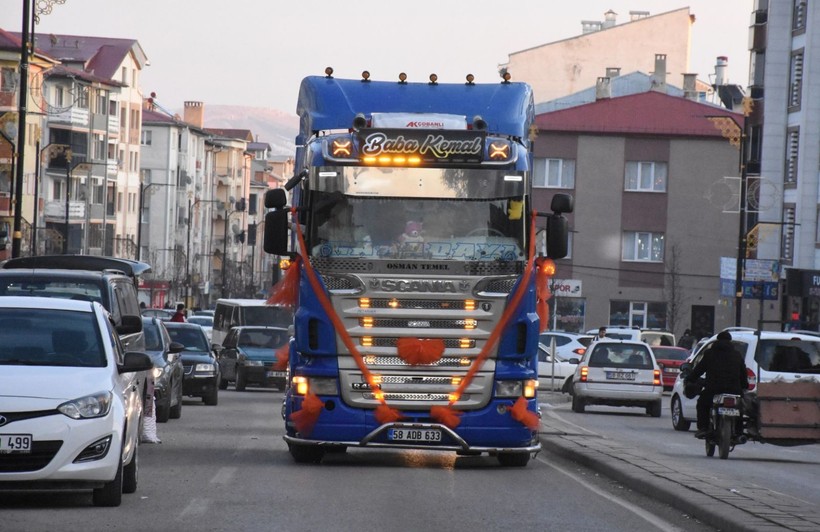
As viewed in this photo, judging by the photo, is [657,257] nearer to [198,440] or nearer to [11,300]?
[198,440]

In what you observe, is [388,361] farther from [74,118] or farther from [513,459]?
[74,118]

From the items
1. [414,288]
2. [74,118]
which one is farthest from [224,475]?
[74,118]

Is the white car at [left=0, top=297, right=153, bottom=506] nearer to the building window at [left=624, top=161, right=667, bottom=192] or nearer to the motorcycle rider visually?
the motorcycle rider

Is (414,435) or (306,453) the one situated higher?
(414,435)

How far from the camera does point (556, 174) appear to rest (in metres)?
81.9

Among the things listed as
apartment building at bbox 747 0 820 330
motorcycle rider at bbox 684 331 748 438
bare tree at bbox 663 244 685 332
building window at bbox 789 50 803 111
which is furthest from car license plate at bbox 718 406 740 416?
bare tree at bbox 663 244 685 332

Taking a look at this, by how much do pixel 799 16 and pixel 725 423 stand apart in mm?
46623

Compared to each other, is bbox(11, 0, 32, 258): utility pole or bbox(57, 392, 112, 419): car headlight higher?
Answer: bbox(11, 0, 32, 258): utility pole

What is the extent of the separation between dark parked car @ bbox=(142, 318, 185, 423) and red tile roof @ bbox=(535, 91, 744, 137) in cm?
5575

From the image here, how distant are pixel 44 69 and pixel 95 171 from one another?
61.9ft

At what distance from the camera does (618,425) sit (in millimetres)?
30891

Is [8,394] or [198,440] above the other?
[8,394]

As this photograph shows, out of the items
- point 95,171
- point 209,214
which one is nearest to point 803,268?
point 95,171

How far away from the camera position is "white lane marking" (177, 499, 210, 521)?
1234 cm
